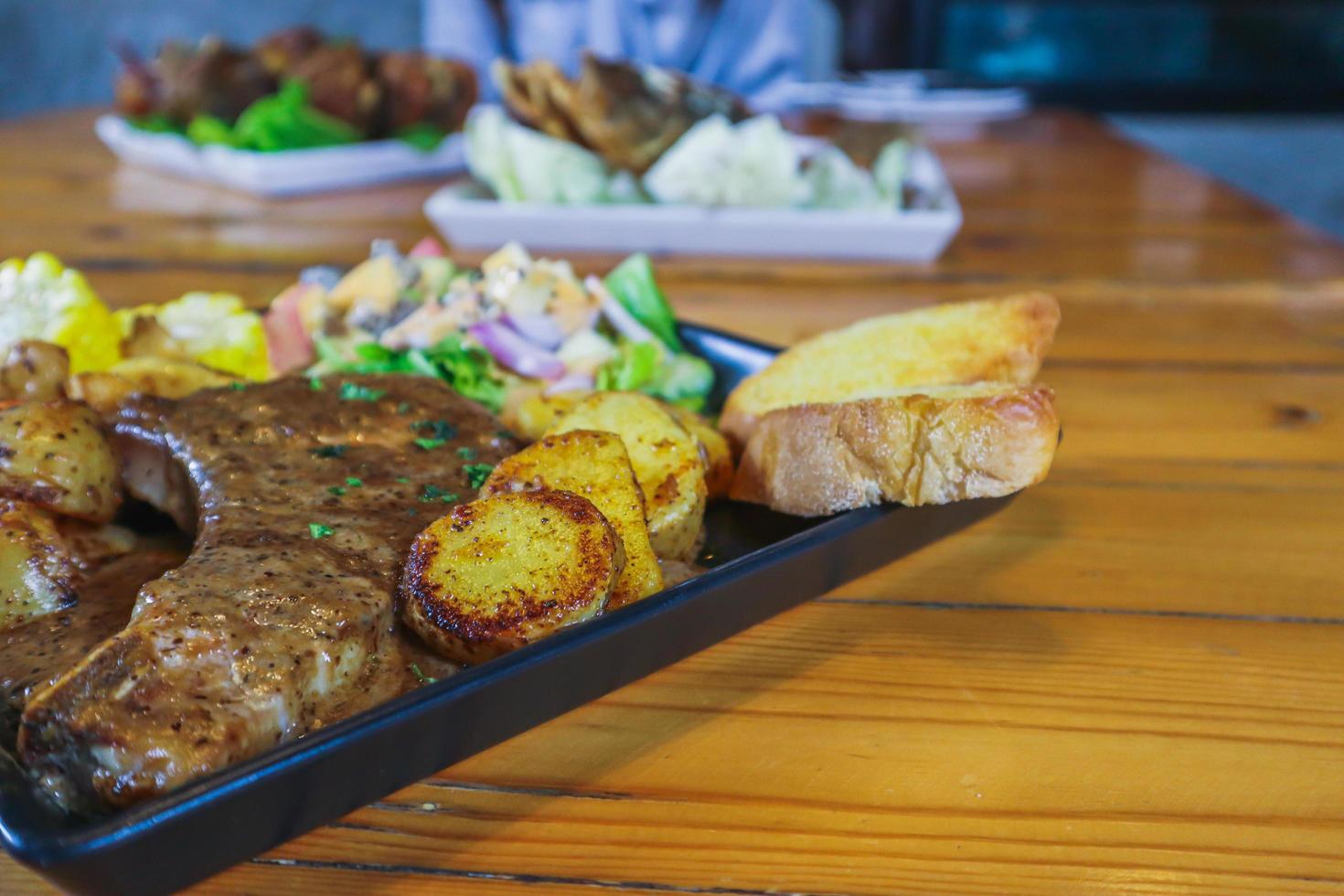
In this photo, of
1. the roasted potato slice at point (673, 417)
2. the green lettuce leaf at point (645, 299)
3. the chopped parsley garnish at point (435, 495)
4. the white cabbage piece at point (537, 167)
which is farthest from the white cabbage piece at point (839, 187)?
the chopped parsley garnish at point (435, 495)

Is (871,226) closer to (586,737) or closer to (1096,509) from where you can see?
(1096,509)

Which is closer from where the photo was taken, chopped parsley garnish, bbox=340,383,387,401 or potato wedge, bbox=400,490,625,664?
potato wedge, bbox=400,490,625,664

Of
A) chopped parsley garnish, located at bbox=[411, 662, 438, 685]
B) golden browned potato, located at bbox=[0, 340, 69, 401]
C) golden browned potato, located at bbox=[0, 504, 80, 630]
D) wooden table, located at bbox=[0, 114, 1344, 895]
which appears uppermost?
golden browned potato, located at bbox=[0, 340, 69, 401]

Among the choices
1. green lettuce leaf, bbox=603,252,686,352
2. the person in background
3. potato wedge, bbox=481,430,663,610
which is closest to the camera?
potato wedge, bbox=481,430,663,610

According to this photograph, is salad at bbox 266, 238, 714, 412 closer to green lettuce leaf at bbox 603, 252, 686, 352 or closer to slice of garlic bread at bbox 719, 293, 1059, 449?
green lettuce leaf at bbox 603, 252, 686, 352

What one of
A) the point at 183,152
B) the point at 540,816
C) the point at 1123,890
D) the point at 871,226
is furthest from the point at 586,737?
the point at 183,152

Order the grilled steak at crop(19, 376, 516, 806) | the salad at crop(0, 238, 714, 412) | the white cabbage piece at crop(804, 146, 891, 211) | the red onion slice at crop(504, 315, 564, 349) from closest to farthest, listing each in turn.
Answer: the grilled steak at crop(19, 376, 516, 806) → the salad at crop(0, 238, 714, 412) → the red onion slice at crop(504, 315, 564, 349) → the white cabbage piece at crop(804, 146, 891, 211)

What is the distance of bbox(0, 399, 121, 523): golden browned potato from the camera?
4.41 ft

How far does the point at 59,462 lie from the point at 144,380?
0.40m

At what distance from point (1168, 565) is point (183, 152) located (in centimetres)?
403

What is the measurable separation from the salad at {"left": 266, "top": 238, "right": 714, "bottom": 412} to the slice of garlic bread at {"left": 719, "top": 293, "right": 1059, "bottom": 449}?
0.25 metres

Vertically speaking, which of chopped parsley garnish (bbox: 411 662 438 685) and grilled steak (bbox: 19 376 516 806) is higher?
grilled steak (bbox: 19 376 516 806)

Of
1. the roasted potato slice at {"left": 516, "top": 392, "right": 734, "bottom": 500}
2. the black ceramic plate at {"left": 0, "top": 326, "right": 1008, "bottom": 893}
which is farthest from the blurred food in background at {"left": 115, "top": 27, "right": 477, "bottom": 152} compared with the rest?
the black ceramic plate at {"left": 0, "top": 326, "right": 1008, "bottom": 893}

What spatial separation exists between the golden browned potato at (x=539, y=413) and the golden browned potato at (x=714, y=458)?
0.19m
